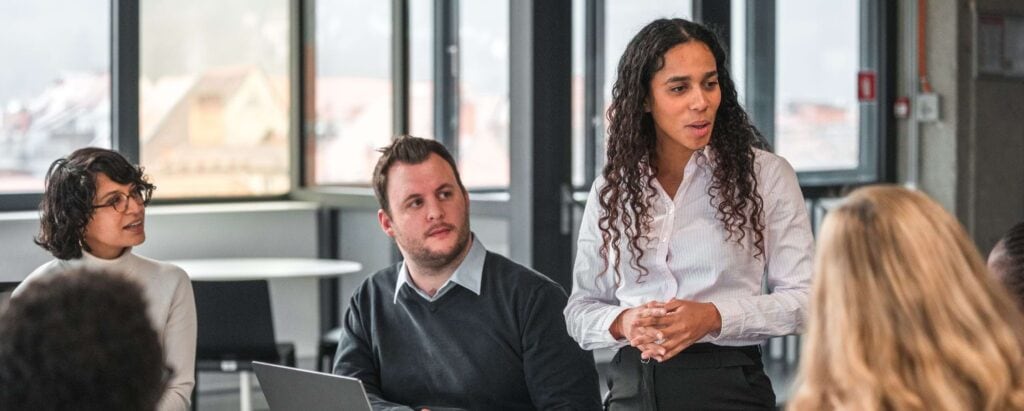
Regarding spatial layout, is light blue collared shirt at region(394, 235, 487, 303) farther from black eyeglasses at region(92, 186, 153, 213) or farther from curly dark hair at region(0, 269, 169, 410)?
curly dark hair at region(0, 269, 169, 410)

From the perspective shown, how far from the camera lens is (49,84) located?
568cm

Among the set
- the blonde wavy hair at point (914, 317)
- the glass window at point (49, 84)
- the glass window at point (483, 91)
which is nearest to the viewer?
the blonde wavy hair at point (914, 317)

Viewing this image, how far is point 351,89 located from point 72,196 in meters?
3.61

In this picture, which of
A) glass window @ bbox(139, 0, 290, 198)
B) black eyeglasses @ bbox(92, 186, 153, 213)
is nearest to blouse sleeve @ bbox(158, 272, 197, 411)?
black eyeglasses @ bbox(92, 186, 153, 213)

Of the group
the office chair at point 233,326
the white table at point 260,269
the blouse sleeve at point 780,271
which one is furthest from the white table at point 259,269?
the blouse sleeve at point 780,271

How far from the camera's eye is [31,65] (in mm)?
5629

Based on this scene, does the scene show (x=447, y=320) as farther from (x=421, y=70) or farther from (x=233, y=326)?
(x=421, y=70)

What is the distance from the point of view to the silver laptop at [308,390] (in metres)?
2.11

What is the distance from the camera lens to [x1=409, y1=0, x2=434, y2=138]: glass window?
6031 mm

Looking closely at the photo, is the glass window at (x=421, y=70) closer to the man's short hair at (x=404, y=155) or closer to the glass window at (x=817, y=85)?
the glass window at (x=817, y=85)

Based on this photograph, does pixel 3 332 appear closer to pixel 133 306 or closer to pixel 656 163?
pixel 133 306

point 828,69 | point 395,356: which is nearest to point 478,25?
point 828,69

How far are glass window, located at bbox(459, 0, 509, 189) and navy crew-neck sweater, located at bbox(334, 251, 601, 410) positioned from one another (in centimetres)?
313

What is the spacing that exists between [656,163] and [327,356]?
108 inches
